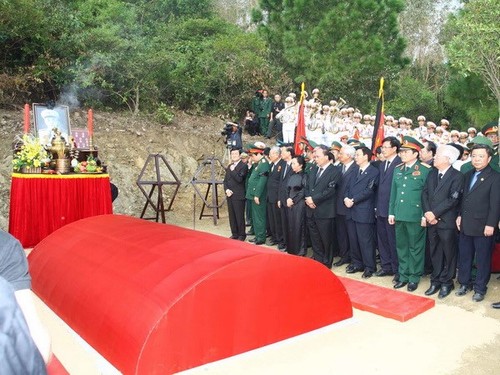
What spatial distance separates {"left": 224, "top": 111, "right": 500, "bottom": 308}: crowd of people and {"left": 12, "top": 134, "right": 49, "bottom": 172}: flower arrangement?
322cm

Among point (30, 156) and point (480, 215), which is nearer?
point (480, 215)

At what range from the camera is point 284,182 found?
22.3 ft

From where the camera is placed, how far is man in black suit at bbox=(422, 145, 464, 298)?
473 cm

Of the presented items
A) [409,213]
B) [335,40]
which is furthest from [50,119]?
[335,40]

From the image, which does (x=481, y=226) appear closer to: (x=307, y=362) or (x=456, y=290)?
(x=456, y=290)

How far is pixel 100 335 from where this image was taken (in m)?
3.14

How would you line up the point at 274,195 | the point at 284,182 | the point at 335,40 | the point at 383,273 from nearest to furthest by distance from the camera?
1. the point at 383,273
2. the point at 284,182
3. the point at 274,195
4. the point at 335,40

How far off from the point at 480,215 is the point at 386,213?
1124 millimetres

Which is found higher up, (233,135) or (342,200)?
(233,135)

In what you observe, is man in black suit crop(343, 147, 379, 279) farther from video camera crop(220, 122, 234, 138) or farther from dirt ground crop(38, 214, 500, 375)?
video camera crop(220, 122, 234, 138)

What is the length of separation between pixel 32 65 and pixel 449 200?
11.6m

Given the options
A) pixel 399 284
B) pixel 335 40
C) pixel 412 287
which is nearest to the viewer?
pixel 412 287

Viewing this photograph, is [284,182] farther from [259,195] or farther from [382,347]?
[382,347]

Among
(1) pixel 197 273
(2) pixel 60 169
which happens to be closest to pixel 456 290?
(1) pixel 197 273
